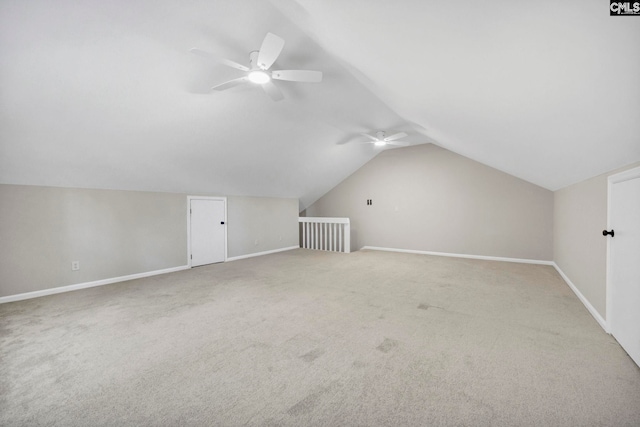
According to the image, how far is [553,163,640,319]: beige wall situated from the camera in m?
2.49

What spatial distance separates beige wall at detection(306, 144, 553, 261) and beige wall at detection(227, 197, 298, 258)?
1.60 metres

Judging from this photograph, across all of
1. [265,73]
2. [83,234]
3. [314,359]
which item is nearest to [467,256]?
[314,359]

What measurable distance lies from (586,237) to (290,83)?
13.0ft

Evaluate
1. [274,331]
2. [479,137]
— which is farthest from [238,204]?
[479,137]

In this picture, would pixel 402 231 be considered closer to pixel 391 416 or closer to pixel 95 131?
pixel 391 416

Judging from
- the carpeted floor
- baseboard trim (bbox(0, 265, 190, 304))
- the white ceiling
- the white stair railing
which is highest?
the white ceiling

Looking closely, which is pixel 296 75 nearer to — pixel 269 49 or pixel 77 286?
pixel 269 49

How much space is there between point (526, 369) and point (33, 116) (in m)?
4.81

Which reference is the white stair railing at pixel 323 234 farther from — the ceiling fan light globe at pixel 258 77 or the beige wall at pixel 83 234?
the ceiling fan light globe at pixel 258 77

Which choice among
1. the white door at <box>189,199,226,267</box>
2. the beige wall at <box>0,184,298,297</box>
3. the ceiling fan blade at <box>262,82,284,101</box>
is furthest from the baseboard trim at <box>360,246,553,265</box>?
the ceiling fan blade at <box>262,82,284,101</box>

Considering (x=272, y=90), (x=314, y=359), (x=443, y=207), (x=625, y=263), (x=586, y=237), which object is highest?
(x=272, y=90)

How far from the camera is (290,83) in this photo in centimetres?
329

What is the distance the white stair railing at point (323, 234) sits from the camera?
7.07 m

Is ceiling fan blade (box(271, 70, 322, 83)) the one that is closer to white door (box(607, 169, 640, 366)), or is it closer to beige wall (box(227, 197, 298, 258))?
white door (box(607, 169, 640, 366))
